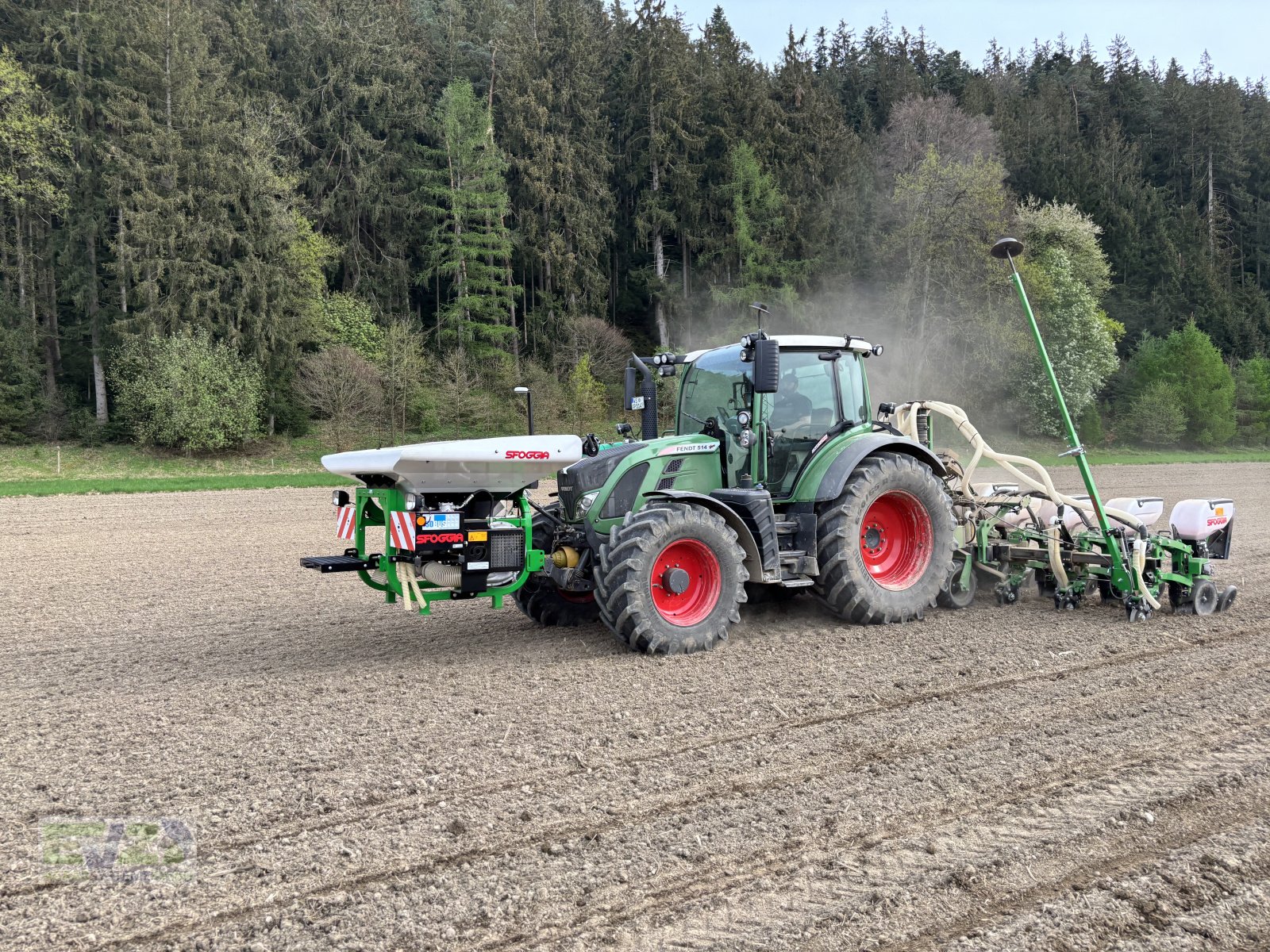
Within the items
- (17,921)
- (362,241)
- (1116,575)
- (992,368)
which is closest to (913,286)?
(992,368)

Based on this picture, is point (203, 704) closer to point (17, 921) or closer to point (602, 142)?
point (17, 921)

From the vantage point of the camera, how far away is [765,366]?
7129 millimetres

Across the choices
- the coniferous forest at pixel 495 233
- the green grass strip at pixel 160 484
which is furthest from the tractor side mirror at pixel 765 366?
the coniferous forest at pixel 495 233

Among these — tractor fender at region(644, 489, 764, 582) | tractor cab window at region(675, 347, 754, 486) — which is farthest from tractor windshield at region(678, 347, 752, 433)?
tractor fender at region(644, 489, 764, 582)

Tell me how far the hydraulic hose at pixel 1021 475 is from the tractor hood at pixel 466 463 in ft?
11.0

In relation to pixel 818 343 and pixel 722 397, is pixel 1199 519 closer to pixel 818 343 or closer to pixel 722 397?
pixel 818 343

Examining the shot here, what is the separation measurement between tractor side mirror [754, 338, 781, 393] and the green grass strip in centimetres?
1732

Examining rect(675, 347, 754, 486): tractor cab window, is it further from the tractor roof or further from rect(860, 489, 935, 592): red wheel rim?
rect(860, 489, 935, 592): red wheel rim

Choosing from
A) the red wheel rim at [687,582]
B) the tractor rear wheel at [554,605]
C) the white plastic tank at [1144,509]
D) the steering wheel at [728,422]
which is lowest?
the tractor rear wheel at [554,605]

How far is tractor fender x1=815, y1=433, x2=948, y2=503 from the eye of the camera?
7629 mm

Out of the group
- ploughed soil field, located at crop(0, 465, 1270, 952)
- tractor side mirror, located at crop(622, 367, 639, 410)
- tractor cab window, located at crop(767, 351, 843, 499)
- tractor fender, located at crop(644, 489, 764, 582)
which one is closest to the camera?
ploughed soil field, located at crop(0, 465, 1270, 952)

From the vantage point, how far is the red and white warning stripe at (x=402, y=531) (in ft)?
21.4

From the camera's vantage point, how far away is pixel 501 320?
1677 inches

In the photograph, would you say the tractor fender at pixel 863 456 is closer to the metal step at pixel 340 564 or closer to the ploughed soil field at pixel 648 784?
the ploughed soil field at pixel 648 784
